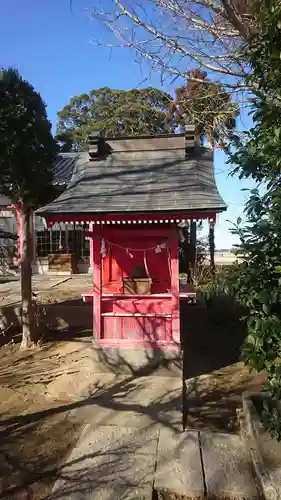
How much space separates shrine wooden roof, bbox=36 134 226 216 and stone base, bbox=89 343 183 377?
8.31 feet

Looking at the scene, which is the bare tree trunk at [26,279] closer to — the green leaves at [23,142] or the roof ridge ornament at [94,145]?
the green leaves at [23,142]

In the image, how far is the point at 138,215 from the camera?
6.20 meters

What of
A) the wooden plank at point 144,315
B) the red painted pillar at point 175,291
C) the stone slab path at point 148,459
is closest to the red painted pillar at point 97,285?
the wooden plank at point 144,315

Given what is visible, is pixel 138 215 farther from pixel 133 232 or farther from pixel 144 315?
pixel 144 315

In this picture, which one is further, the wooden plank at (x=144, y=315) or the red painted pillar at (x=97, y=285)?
the red painted pillar at (x=97, y=285)

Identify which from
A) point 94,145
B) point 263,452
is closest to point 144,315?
point 263,452

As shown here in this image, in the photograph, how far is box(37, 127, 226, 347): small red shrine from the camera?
623cm

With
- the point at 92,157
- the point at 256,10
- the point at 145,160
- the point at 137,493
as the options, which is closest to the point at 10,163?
the point at 92,157

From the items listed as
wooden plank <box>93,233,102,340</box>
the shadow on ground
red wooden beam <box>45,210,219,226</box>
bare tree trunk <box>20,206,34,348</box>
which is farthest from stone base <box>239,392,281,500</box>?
bare tree trunk <box>20,206,34,348</box>

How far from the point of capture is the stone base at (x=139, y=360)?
22.0ft

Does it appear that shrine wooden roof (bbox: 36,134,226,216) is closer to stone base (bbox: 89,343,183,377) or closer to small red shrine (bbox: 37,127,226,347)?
small red shrine (bbox: 37,127,226,347)

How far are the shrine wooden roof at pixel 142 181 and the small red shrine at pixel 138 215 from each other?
0.05 ft

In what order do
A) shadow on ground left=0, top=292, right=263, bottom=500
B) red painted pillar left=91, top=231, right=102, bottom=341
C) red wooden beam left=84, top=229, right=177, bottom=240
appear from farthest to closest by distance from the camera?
red painted pillar left=91, top=231, right=102, bottom=341 → red wooden beam left=84, top=229, right=177, bottom=240 → shadow on ground left=0, top=292, right=263, bottom=500

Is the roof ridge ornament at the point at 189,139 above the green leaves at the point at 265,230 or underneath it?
above
